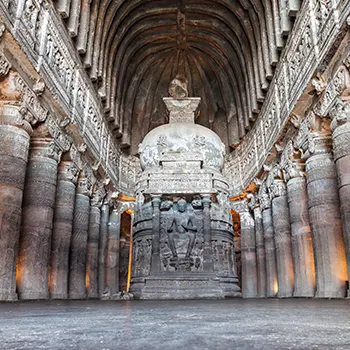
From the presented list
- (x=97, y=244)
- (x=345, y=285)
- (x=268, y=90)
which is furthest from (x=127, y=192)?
(x=345, y=285)

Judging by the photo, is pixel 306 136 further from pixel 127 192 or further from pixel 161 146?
pixel 127 192

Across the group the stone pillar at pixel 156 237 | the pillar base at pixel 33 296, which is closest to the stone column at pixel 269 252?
the stone pillar at pixel 156 237

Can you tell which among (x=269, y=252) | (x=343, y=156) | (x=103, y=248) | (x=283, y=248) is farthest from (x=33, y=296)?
(x=269, y=252)

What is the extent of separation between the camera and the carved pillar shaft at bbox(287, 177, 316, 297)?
11.3m

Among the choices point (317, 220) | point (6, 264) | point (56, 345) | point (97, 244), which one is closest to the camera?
point (56, 345)

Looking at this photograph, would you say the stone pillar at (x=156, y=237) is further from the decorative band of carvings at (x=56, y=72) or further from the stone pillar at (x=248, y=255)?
the stone pillar at (x=248, y=255)

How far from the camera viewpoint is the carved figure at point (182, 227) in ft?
34.7

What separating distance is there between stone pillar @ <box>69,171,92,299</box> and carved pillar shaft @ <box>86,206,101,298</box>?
142 cm

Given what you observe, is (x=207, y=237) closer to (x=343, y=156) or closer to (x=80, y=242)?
(x=343, y=156)

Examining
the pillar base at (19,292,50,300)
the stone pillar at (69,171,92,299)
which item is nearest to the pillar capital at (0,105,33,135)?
the pillar base at (19,292,50,300)

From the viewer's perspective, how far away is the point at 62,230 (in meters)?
11.4

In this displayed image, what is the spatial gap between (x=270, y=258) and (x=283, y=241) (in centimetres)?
221

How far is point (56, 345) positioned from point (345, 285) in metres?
8.99

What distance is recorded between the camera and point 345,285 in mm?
9016
